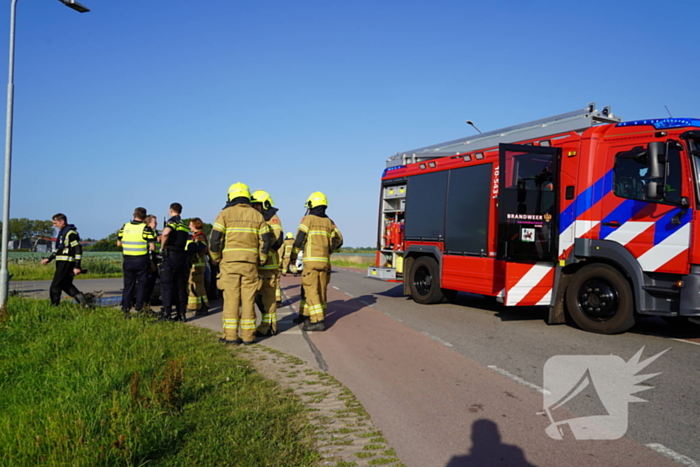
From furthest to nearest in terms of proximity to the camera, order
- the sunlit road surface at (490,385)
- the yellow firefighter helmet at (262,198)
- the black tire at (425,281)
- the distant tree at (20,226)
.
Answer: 1. the distant tree at (20,226)
2. the black tire at (425,281)
3. the yellow firefighter helmet at (262,198)
4. the sunlit road surface at (490,385)

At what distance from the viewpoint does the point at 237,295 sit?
7711 millimetres

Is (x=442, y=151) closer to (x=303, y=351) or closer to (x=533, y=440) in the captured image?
(x=303, y=351)

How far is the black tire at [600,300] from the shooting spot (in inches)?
330

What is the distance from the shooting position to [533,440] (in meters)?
4.21

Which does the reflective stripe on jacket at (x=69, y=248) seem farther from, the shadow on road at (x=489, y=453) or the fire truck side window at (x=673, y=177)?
the fire truck side window at (x=673, y=177)

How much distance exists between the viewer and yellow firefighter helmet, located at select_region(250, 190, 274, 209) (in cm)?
882

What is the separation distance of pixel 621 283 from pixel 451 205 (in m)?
4.25

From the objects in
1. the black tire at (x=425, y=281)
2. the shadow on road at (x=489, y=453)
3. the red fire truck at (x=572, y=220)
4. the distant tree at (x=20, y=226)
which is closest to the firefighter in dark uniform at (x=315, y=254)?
the red fire truck at (x=572, y=220)

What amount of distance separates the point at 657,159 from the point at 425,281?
615 centimetres

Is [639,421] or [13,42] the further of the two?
[13,42]

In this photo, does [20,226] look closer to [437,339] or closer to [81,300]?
[81,300]

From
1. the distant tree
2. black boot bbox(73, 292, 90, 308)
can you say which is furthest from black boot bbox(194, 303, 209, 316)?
the distant tree

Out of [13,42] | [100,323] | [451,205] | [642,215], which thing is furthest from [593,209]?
[13,42]

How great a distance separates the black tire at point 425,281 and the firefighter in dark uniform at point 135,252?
5961 millimetres
